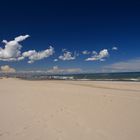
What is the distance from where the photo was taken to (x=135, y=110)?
730cm

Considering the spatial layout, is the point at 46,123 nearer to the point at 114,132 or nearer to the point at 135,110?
the point at 114,132

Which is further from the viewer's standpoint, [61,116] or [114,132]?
[61,116]

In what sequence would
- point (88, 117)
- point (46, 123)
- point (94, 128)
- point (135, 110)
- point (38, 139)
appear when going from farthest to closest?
point (135, 110) → point (88, 117) → point (46, 123) → point (94, 128) → point (38, 139)

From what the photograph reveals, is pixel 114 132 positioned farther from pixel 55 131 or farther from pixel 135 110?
pixel 135 110

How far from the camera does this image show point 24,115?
6.90 metres

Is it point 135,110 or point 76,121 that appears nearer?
point 76,121

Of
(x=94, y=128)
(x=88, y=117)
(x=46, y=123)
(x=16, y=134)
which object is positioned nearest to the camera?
(x=16, y=134)

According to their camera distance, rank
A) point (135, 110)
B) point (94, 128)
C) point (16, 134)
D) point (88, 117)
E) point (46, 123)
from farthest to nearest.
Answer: point (135, 110) → point (88, 117) → point (46, 123) → point (94, 128) → point (16, 134)

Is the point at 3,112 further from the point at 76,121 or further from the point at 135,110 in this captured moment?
the point at 135,110

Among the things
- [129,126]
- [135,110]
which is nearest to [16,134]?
[129,126]

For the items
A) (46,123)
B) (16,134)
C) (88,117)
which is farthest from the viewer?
(88,117)

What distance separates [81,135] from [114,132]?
0.96 m

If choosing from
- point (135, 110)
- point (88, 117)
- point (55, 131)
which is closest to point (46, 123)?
point (55, 131)

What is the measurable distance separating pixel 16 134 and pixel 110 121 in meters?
2.98
